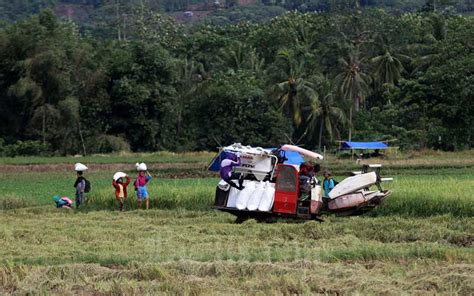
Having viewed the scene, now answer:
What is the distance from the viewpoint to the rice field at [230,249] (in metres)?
9.12

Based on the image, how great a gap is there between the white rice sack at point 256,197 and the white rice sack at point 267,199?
6 centimetres

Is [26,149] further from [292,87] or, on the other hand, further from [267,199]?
[267,199]

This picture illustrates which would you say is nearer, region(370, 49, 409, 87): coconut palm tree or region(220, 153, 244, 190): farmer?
region(220, 153, 244, 190): farmer

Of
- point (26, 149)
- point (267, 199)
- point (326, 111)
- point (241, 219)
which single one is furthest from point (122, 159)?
point (267, 199)

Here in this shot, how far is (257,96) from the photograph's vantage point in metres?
47.4

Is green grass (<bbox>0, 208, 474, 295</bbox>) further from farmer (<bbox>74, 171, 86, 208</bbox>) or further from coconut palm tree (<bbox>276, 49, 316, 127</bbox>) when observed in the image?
coconut palm tree (<bbox>276, 49, 316, 127</bbox>)

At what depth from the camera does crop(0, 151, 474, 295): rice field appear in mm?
9125

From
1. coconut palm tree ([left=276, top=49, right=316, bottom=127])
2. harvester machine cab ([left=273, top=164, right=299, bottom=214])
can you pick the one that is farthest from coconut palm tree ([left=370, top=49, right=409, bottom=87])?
harvester machine cab ([left=273, top=164, right=299, bottom=214])

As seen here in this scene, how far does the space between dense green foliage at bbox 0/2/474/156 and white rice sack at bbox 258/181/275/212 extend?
26.6 m

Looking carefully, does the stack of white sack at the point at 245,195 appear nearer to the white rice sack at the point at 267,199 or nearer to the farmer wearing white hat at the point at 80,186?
the white rice sack at the point at 267,199

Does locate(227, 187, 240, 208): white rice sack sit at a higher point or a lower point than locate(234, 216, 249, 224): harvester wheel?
higher

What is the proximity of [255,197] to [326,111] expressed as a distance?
32099 millimetres

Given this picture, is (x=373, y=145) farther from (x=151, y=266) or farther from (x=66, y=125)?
(x=151, y=266)

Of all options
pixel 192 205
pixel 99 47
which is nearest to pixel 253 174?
pixel 192 205
